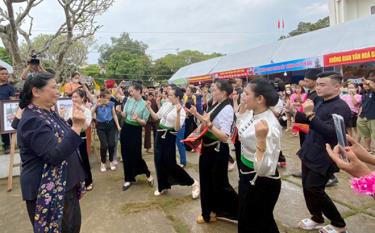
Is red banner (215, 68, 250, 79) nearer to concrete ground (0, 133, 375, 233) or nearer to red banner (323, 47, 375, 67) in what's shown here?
red banner (323, 47, 375, 67)

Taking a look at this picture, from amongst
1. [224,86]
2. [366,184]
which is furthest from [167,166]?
[366,184]

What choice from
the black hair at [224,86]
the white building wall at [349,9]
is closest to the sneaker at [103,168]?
the black hair at [224,86]

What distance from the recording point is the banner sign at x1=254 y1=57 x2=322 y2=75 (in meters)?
11.4

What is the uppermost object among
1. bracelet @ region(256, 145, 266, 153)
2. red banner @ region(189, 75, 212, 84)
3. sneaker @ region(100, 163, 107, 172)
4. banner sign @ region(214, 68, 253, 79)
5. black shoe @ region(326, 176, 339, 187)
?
red banner @ region(189, 75, 212, 84)

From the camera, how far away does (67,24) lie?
31.7ft

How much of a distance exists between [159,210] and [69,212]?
1919 millimetres

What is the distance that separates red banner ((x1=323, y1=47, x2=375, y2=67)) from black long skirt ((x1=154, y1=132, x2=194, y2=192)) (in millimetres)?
8095

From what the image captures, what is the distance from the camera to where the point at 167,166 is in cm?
444

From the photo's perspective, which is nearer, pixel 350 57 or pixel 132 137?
pixel 132 137

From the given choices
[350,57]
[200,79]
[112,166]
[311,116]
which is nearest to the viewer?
[311,116]

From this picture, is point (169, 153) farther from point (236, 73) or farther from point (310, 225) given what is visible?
point (236, 73)

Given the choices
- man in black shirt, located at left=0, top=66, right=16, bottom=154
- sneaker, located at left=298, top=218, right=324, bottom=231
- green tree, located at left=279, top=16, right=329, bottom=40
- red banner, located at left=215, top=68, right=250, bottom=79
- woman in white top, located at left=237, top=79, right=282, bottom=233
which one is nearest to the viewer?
woman in white top, located at left=237, top=79, right=282, bottom=233

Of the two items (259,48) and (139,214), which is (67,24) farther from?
(259,48)

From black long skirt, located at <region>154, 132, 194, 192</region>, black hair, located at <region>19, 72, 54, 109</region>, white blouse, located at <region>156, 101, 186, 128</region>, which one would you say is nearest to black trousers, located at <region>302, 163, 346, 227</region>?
black long skirt, located at <region>154, 132, 194, 192</region>
